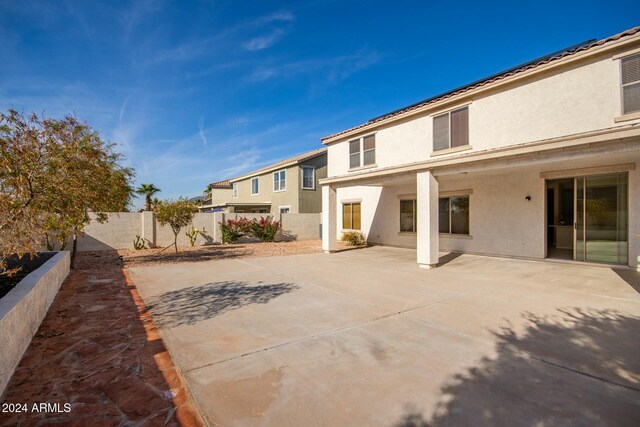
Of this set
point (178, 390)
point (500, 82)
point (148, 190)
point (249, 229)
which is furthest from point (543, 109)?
point (148, 190)

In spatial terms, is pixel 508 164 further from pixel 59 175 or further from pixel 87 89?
pixel 87 89

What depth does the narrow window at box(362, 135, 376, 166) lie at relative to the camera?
15289 millimetres

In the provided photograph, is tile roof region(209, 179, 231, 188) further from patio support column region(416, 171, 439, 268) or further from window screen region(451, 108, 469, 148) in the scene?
patio support column region(416, 171, 439, 268)

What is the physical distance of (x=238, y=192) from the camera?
109 ft

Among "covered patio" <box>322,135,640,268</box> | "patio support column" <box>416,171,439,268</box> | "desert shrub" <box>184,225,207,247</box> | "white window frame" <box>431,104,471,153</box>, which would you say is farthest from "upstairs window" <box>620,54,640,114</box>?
"desert shrub" <box>184,225,207,247</box>

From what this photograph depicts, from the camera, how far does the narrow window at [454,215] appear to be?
13.2 metres

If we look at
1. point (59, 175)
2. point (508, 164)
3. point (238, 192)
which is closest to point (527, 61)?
point (508, 164)

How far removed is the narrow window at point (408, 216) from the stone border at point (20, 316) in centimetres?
1360

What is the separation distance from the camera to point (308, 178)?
2483 centimetres

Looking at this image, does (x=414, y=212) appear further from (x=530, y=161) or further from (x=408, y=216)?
(x=530, y=161)

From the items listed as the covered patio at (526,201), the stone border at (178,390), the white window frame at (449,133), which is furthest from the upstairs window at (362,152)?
the stone border at (178,390)

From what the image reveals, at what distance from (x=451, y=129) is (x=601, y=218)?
559 centimetres

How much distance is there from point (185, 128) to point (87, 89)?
8.07 meters

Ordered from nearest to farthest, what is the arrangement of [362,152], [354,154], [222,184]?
[362,152], [354,154], [222,184]
